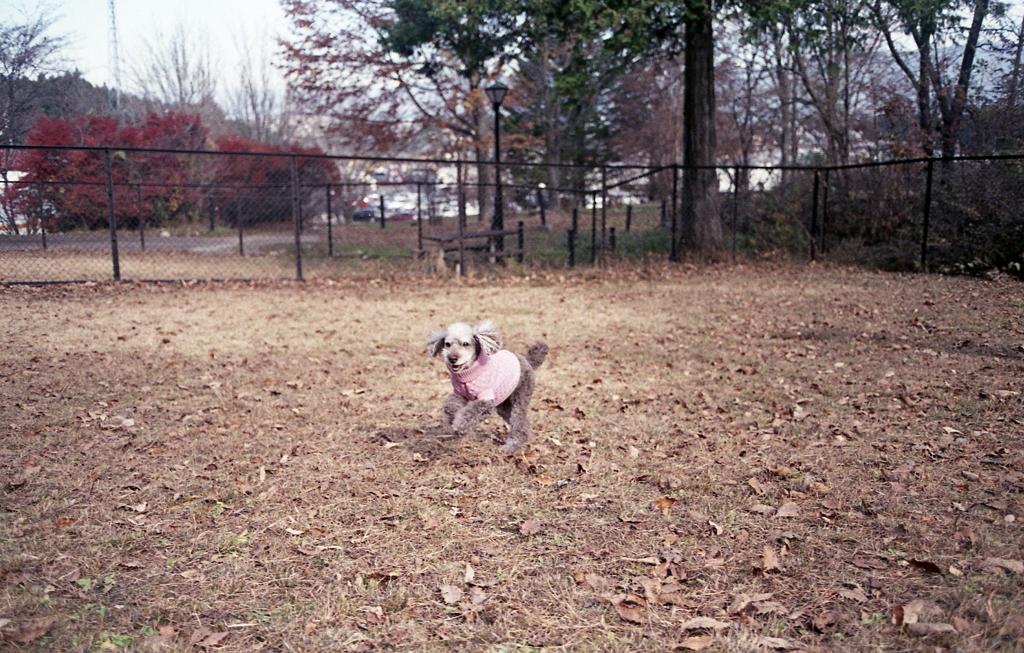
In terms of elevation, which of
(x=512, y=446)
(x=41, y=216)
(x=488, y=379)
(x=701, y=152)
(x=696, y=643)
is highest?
(x=701, y=152)

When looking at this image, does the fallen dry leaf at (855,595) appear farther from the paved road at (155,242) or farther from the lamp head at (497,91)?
the lamp head at (497,91)

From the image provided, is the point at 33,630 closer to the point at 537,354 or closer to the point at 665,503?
the point at 665,503

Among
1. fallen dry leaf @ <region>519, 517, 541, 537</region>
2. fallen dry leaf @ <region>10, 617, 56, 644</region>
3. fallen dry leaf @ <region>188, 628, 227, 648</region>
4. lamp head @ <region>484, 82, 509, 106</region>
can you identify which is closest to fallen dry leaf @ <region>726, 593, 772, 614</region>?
fallen dry leaf @ <region>519, 517, 541, 537</region>

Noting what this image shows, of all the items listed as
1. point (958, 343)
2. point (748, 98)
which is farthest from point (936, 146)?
point (748, 98)

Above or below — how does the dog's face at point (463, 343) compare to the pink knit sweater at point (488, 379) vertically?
above

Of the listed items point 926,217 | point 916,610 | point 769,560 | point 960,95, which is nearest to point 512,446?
point 769,560

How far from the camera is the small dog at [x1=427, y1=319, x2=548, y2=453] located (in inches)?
144

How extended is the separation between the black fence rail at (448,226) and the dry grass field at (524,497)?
4433 mm

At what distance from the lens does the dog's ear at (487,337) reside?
369 cm

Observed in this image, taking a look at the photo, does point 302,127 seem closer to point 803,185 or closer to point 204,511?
point 803,185

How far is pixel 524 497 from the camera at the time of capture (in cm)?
336

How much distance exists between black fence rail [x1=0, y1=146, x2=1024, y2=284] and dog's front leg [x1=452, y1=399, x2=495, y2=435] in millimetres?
6813

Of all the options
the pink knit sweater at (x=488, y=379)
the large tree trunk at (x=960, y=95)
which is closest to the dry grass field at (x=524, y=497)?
the pink knit sweater at (x=488, y=379)

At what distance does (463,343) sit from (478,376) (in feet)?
0.72
